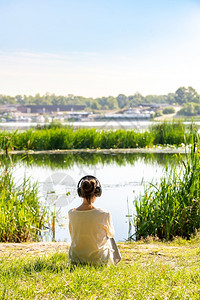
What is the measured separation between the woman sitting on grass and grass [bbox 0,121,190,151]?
11.3 metres

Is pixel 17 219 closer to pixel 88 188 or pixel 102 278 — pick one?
pixel 88 188

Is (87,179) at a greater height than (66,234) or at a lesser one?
greater

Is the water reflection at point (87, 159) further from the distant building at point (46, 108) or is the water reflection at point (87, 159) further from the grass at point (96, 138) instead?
the distant building at point (46, 108)

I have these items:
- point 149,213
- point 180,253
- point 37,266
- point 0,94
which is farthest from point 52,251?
point 0,94

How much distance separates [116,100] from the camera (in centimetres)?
5953

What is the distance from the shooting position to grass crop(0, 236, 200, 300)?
111 inches

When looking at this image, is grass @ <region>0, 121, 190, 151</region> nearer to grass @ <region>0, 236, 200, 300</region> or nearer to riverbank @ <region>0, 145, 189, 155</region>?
riverbank @ <region>0, 145, 189, 155</region>

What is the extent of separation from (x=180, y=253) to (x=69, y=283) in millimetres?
1465

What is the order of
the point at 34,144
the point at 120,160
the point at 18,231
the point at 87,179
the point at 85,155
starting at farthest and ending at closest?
the point at 34,144, the point at 85,155, the point at 120,160, the point at 18,231, the point at 87,179

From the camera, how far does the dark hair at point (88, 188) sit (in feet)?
10.5

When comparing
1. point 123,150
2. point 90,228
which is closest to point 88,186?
point 90,228

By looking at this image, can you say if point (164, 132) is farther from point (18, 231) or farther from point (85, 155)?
point (18, 231)

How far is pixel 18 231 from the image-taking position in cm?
504

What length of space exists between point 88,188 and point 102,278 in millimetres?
616
